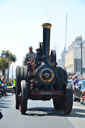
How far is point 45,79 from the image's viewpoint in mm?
16516

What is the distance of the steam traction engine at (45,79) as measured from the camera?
16.4 meters

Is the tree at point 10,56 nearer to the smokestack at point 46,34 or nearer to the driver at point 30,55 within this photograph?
the driver at point 30,55

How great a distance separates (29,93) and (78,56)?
13584 cm

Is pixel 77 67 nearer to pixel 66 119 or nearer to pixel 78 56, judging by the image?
pixel 78 56

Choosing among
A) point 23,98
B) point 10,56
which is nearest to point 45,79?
point 23,98

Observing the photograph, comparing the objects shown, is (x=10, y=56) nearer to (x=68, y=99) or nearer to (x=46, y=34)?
(x=46, y=34)

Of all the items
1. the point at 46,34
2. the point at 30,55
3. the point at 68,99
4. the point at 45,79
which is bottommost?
the point at 68,99

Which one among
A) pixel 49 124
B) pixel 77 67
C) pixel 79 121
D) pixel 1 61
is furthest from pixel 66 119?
pixel 77 67

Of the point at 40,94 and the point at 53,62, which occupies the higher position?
the point at 53,62

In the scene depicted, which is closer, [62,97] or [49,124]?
[49,124]

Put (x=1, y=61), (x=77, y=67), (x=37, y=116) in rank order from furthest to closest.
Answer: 1. (x=77, y=67)
2. (x=1, y=61)
3. (x=37, y=116)

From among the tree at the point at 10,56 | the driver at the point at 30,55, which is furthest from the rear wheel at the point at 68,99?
the tree at the point at 10,56

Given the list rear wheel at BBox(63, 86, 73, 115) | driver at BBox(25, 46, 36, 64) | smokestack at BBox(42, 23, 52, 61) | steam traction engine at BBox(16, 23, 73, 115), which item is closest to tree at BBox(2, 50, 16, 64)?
driver at BBox(25, 46, 36, 64)

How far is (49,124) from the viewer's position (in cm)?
1298
